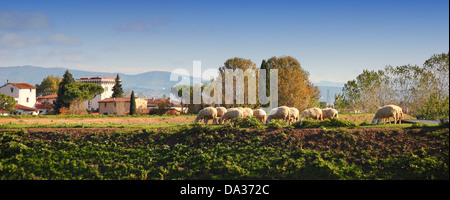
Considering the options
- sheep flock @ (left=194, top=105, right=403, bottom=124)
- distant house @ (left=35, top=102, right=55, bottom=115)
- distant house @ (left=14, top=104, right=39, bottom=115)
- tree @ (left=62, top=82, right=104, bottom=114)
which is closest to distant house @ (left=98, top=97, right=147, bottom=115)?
tree @ (left=62, top=82, right=104, bottom=114)

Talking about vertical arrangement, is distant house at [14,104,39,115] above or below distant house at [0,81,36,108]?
below

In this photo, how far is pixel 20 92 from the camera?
269 ft

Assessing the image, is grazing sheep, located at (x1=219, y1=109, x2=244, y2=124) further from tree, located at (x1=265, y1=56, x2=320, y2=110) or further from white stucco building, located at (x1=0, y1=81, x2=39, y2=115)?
white stucco building, located at (x1=0, y1=81, x2=39, y2=115)

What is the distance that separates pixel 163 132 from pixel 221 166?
5.96m

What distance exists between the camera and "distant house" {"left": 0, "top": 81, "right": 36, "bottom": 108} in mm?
81750

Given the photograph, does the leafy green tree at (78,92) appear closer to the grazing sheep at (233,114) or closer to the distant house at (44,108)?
the distant house at (44,108)

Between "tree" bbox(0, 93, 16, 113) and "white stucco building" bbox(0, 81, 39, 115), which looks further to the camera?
"white stucco building" bbox(0, 81, 39, 115)

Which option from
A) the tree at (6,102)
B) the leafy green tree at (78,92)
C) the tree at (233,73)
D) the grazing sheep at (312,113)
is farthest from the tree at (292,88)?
the tree at (6,102)

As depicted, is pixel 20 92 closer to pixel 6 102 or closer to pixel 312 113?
pixel 6 102

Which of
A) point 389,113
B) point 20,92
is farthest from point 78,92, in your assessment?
point 389,113

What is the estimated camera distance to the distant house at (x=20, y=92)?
268 feet

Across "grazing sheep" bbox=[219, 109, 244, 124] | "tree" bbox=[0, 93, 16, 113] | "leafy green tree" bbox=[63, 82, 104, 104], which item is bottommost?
"grazing sheep" bbox=[219, 109, 244, 124]
